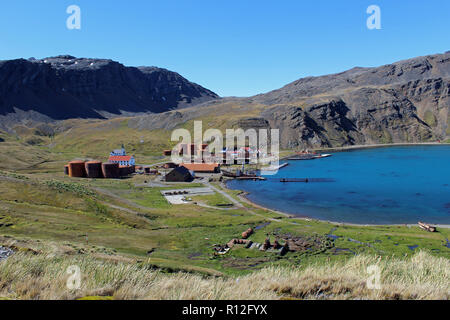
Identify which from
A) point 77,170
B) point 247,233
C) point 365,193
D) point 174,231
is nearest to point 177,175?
point 77,170

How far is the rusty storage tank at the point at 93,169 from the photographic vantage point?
8831 cm

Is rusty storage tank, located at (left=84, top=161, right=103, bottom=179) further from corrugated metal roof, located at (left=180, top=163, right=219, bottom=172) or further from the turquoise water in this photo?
the turquoise water

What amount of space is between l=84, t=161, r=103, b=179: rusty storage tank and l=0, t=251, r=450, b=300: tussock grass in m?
84.6

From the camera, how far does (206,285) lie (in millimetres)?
7820

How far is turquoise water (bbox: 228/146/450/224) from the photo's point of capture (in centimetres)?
5631

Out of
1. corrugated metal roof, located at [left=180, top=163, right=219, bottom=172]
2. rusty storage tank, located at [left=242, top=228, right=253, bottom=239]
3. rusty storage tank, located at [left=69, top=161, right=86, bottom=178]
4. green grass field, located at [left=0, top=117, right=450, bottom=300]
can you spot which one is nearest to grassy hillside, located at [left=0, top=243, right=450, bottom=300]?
green grass field, located at [left=0, top=117, right=450, bottom=300]

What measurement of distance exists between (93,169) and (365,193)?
71.2 m

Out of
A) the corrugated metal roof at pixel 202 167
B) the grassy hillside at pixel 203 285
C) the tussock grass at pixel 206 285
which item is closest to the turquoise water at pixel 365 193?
the corrugated metal roof at pixel 202 167

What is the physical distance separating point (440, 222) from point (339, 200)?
19.8m

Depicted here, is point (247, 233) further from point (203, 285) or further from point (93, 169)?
point (93, 169)

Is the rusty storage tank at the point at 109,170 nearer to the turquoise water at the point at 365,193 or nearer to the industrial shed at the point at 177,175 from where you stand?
the industrial shed at the point at 177,175

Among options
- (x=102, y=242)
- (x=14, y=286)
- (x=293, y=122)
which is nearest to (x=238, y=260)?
(x=102, y=242)

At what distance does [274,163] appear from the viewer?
12925 cm

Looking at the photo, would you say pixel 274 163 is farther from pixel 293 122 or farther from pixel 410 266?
pixel 410 266
